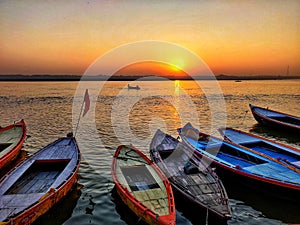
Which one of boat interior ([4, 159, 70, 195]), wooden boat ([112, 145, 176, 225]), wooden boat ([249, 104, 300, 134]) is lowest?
boat interior ([4, 159, 70, 195])

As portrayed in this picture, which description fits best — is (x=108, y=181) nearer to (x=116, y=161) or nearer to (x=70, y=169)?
(x=116, y=161)

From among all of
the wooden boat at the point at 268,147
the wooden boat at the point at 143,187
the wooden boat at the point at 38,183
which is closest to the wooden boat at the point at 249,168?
the wooden boat at the point at 268,147

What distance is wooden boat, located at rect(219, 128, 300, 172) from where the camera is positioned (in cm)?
1761

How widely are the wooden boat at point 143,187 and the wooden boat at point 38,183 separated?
272 cm

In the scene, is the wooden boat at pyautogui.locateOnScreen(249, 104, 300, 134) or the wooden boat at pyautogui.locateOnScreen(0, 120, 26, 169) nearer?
the wooden boat at pyautogui.locateOnScreen(0, 120, 26, 169)

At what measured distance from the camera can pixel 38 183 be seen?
14.1 meters

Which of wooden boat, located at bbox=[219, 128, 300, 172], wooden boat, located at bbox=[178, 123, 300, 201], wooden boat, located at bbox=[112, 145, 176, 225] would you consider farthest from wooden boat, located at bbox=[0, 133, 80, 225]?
wooden boat, located at bbox=[219, 128, 300, 172]

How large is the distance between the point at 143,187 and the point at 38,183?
18.9 ft

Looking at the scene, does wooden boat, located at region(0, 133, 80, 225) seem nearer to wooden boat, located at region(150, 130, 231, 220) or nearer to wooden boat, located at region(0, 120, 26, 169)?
wooden boat, located at region(0, 120, 26, 169)

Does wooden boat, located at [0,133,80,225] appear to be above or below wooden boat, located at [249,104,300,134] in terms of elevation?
below

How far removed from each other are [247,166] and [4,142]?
19.1 metres

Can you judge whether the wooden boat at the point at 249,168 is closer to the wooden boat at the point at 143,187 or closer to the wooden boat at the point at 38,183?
the wooden boat at the point at 143,187

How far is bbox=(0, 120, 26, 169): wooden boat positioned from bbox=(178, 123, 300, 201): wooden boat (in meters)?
13.4

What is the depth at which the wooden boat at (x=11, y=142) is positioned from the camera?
18672 millimetres
